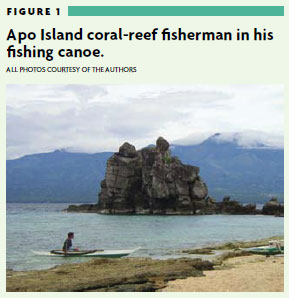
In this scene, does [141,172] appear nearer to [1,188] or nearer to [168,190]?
[168,190]

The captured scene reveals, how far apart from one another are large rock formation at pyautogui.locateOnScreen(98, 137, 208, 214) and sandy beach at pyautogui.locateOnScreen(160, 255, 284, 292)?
294 ft

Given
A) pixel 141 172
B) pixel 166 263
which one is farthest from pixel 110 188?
pixel 166 263

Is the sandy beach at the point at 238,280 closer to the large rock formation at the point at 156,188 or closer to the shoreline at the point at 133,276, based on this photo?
the shoreline at the point at 133,276

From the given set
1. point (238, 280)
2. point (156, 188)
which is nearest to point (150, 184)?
point (156, 188)

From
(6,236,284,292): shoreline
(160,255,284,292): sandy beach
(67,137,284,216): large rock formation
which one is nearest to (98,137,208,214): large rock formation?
(67,137,284,216): large rock formation

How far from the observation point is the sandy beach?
19.4 meters

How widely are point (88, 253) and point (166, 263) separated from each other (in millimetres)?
8971

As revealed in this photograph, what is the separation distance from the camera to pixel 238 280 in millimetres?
21047

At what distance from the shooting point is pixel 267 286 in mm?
19594

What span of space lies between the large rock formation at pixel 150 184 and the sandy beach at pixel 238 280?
89.6 m

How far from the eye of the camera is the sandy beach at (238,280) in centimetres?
1944

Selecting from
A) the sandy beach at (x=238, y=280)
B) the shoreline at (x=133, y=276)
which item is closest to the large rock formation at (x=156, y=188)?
the shoreline at (x=133, y=276)

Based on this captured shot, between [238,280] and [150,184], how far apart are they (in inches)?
3840

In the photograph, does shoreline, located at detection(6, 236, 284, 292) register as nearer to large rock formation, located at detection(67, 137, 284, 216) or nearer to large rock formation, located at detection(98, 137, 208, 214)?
large rock formation, located at detection(98, 137, 208, 214)
